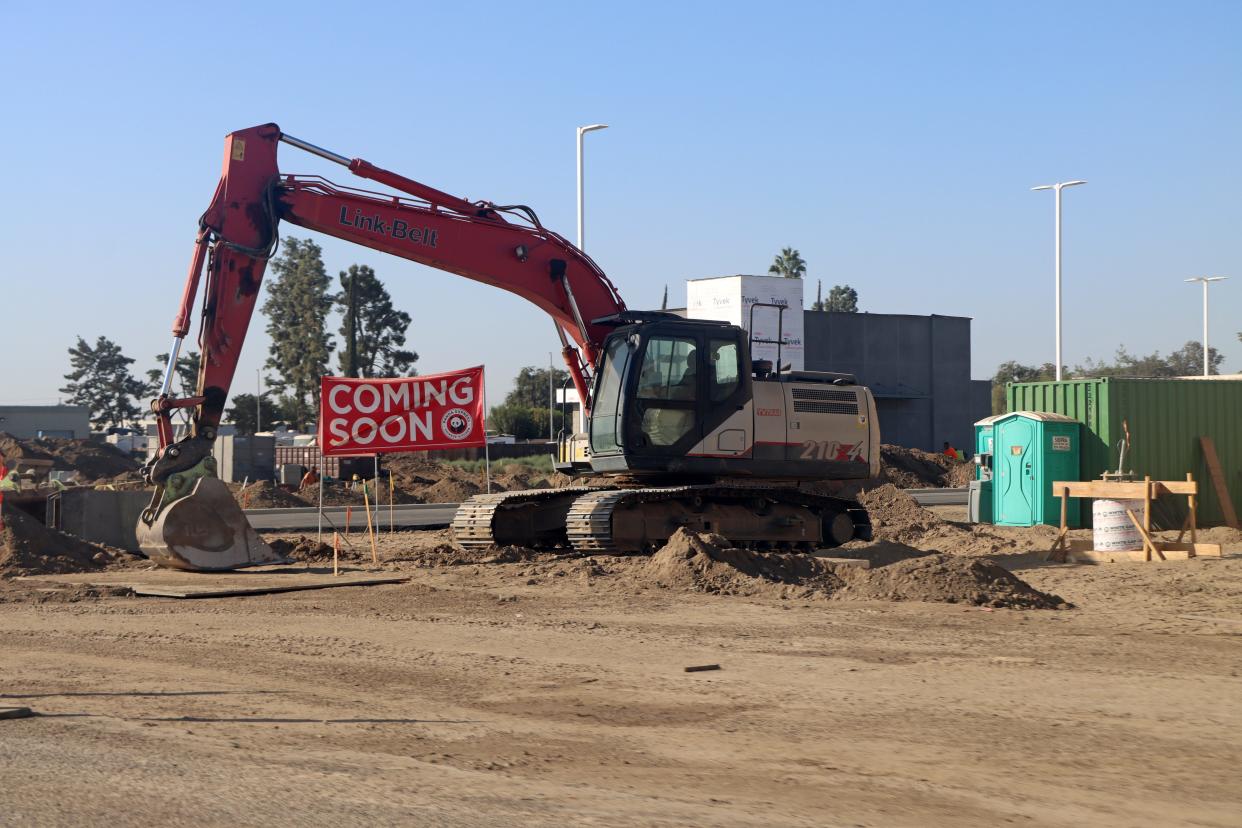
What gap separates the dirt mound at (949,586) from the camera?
13727mm

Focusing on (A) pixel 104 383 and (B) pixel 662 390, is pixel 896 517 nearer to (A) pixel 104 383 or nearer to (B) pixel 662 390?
(B) pixel 662 390

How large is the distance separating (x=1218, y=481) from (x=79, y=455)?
47864 millimetres

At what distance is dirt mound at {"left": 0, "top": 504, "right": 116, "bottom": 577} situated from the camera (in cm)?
1803

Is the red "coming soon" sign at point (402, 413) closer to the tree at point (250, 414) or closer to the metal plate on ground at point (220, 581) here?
the metal plate on ground at point (220, 581)

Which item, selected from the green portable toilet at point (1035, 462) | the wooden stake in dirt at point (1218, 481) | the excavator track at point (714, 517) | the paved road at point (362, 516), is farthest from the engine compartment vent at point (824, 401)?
the paved road at point (362, 516)

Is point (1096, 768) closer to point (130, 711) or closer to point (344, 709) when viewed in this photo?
point (344, 709)

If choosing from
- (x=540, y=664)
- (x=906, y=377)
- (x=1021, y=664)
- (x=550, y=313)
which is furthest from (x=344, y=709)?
(x=906, y=377)

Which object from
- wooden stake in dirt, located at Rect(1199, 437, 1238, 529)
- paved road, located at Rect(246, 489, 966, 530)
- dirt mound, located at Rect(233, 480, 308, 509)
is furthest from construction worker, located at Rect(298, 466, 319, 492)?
wooden stake in dirt, located at Rect(1199, 437, 1238, 529)

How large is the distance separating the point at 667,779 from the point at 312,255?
93.1m

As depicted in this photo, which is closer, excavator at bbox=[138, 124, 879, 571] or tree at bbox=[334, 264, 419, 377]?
excavator at bbox=[138, 124, 879, 571]

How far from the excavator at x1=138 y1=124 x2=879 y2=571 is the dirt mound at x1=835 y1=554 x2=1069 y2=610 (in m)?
3.58

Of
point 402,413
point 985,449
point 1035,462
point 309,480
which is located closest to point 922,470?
point 309,480

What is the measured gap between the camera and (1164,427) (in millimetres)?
23953

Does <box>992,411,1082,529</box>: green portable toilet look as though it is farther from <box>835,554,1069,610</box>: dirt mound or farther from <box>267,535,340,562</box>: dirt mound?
<box>267,535,340,562</box>: dirt mound
